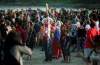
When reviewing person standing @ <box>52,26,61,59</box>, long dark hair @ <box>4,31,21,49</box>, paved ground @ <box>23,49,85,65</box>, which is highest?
long dark hair @ <box>4,31,21,49</box>

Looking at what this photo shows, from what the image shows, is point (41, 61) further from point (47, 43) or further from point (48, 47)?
point (47, 43)

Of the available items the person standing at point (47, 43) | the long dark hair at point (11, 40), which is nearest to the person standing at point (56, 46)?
the person standing at point (47, 43)

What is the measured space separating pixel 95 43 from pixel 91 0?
257ft

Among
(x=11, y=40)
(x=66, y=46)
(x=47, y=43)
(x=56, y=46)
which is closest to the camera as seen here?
(x=11, y=40)

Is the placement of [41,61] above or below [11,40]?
below

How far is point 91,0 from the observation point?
3418 inches

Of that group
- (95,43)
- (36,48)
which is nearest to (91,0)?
(36,48)

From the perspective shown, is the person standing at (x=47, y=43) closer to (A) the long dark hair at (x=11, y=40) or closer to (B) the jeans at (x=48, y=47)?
(B) the jeans at (x=48, y=47)

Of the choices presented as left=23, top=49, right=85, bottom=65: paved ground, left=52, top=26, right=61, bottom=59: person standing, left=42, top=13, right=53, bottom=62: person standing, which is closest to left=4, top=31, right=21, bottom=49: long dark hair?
left=23, top=49, right=85, bottom=65: paved ground

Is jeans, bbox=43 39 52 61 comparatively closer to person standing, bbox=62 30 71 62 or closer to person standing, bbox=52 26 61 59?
person standing, bbox=62 30 71 62

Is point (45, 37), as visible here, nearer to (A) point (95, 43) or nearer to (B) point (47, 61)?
(B) point (47, 61)

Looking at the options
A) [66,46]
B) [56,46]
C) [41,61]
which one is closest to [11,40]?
[66,46]

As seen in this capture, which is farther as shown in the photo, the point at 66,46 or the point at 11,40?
the point at 66,46

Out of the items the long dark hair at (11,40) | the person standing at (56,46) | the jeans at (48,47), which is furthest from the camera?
the person standing at (56,46)
